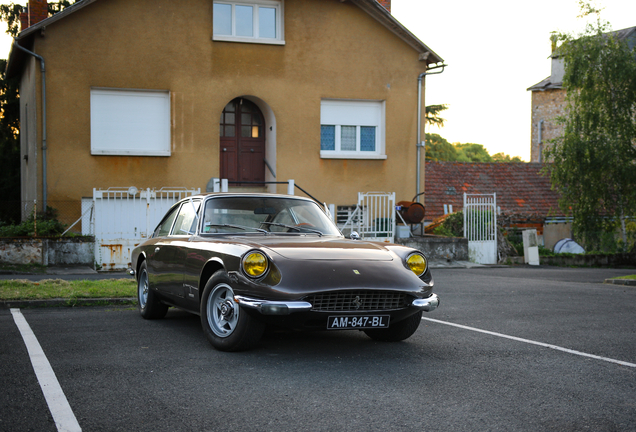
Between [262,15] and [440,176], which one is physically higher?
[262,15]

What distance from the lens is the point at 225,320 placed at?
579cm

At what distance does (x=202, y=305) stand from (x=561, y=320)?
446cm

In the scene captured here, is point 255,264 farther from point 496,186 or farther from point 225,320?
point 496,186

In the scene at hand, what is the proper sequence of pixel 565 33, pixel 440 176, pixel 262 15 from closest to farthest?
pixel 262 15 < pixel 565 33 < pixel 440 176

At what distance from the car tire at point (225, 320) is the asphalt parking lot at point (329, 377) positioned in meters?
0.14

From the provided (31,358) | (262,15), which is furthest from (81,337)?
(262,15)

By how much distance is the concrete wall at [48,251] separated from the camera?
578 inches

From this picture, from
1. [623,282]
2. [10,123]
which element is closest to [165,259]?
[623,282]

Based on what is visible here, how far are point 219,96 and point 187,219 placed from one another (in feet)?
38.2

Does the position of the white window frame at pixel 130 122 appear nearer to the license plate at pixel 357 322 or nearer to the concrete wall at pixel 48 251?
the concrete wall at pixel 48 251

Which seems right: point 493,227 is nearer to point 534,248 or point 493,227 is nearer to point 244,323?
point 534,248

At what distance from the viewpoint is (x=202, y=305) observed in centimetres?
596

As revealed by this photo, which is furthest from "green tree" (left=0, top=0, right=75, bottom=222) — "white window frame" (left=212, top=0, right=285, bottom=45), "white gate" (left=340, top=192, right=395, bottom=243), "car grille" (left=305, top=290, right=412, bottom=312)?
"car grille" (left=305, top=290, right=412, bottom=312)

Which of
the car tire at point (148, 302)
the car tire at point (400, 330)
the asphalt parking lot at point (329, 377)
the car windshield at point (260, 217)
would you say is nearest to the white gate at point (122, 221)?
the asphalt parking lot at point (329, 377)
